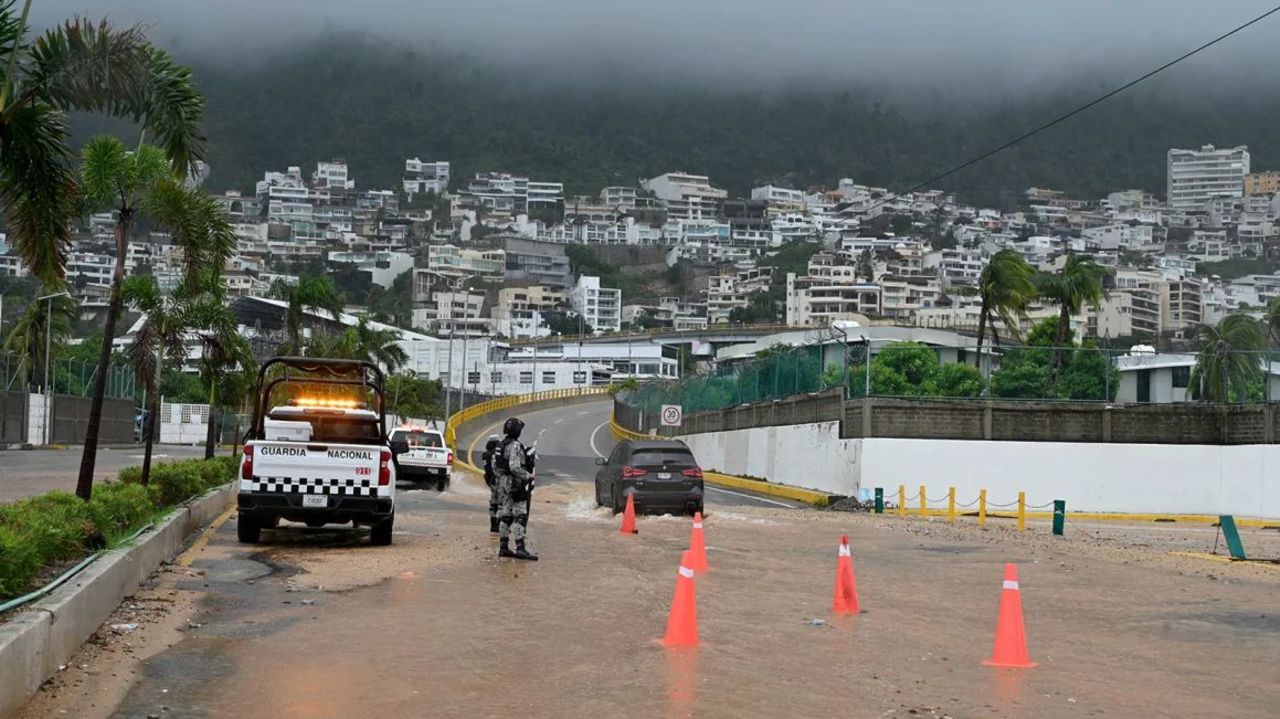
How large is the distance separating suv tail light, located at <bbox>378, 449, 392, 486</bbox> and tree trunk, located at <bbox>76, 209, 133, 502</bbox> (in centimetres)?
346

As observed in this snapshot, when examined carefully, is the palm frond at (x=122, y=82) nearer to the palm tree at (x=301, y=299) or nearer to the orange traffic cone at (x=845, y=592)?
the orange traffic cone at (x=845, y=592)

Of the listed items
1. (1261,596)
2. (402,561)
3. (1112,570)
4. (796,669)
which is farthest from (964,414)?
(796,669)

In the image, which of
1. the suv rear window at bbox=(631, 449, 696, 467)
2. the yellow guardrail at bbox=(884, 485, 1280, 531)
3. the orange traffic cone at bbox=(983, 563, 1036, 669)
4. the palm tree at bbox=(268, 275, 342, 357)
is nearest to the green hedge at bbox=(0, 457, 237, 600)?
the orange traffic cone at bbox=(983, 563, 1036, 669)

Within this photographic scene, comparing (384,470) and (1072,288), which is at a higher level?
(1072,288)

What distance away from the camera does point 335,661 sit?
1006 centimetres

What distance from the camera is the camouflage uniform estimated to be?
1712 cm

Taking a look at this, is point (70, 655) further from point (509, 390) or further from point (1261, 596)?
point (509, 390)

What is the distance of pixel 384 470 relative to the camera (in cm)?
1833

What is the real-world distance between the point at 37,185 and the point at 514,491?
6.69 metres

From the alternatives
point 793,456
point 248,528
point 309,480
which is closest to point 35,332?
point 793,456

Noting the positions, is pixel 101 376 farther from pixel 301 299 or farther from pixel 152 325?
pixel 301 299

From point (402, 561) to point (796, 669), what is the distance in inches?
298

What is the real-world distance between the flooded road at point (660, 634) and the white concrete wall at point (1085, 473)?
16.3 metres

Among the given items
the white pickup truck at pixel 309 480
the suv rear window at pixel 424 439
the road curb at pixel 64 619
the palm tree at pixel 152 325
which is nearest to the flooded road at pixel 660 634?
the road curb at pixel 64 619
